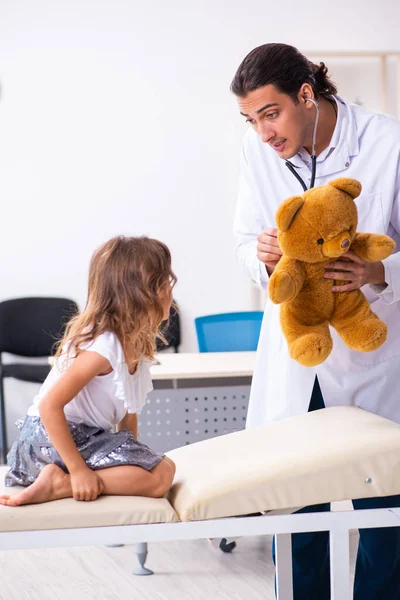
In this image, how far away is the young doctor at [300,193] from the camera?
1.62 metres

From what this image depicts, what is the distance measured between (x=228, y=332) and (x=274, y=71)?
2030 mm

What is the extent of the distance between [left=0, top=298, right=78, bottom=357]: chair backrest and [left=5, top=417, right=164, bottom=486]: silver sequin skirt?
9.38ft

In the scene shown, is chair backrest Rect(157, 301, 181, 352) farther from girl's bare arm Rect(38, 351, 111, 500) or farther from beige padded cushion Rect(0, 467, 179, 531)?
beige padded cushion Rect(0, 467, 179, 531)

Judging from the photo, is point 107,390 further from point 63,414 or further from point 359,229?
point 359,229

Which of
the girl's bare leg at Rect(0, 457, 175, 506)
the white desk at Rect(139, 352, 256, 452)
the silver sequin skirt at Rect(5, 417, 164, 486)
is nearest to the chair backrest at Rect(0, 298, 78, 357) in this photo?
the white desk at Rect(139, 352, 256, 452)

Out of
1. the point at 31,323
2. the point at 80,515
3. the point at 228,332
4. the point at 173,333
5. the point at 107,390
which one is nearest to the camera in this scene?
the point at 80,515

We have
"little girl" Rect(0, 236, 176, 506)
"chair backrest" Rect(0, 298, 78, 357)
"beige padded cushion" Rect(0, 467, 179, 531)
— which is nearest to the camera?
"beige padded cushion" Rect(0, 467, 179, 531)

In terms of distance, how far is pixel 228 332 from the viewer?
11.7 feet

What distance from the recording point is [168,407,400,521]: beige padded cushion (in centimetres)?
135

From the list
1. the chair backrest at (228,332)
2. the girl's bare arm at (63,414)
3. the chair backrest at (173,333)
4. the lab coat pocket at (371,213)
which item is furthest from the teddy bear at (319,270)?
the chair backrest at (173,333)

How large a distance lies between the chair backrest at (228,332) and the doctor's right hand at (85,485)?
2.11 m

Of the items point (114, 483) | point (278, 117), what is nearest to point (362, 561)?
point (114, 483)

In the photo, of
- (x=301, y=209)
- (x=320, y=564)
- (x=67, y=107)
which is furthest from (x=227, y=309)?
(x=301, y=209)

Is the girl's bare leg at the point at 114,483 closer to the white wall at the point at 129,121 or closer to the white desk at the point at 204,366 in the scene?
the white desk at the point at 204,366
